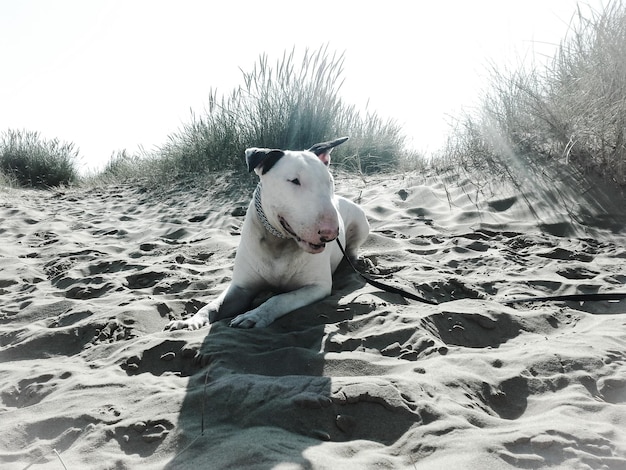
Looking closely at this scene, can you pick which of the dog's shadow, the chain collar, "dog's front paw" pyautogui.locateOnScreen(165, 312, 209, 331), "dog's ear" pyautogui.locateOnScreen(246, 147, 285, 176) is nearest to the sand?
the dog's shadow

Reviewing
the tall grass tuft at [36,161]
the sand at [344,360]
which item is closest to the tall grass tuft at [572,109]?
the sand at [344,360]

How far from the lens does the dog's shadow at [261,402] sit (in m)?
2.03

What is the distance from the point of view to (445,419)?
7.20ft

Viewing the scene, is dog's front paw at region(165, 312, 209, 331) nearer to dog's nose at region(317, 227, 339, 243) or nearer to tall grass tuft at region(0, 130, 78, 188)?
dog's nose at region(317, 227, 339, 243)

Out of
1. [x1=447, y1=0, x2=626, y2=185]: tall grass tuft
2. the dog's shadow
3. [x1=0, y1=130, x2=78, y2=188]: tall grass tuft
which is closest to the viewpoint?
the dog's shadow

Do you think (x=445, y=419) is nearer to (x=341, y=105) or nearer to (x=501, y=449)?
(x=501, y=449)

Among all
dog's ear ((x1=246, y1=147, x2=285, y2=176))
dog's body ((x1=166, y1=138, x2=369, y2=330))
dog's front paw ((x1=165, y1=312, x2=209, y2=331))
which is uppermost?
dog's ear ((x1=246, y1=147, x2=285, y2=176))

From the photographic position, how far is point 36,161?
15.4 metres

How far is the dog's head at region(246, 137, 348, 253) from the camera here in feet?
10.4

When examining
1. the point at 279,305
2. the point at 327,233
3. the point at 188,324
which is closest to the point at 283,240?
the point at 279,305

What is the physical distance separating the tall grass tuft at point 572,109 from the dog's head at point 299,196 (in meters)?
3.90

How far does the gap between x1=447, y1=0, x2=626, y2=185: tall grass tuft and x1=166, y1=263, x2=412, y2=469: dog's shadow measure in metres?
4.28

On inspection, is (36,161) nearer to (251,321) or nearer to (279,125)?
(279,125)

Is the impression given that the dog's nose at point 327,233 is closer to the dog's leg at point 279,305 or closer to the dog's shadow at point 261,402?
the dog's shadow at point 261,402
